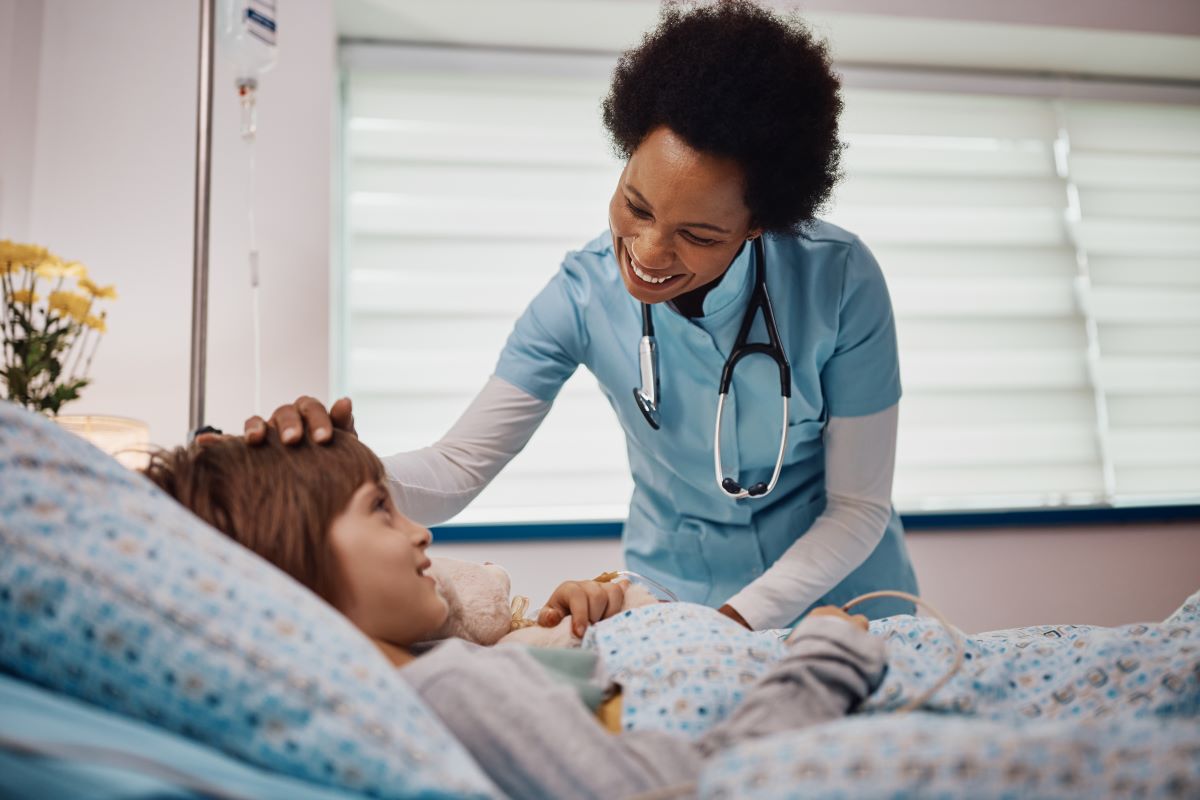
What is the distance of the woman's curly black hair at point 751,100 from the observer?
122cm

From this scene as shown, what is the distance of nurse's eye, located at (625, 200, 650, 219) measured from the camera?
127cm

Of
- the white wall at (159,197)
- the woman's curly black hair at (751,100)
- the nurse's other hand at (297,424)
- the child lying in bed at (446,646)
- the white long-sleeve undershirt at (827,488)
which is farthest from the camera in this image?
the white wall at (159,197)

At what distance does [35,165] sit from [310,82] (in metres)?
0.66

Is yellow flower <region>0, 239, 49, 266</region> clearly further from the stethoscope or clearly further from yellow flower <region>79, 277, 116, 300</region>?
the stethoscope

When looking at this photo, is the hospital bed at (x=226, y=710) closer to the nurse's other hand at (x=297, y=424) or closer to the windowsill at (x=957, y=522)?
the nurse's other hand at (x=297, y=424)

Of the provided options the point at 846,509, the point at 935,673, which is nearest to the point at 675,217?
the point at 846,509

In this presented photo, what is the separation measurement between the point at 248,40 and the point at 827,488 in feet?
4.72

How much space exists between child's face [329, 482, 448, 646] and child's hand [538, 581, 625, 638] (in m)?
0.18

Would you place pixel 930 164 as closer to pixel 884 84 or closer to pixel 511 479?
pixel 884 84

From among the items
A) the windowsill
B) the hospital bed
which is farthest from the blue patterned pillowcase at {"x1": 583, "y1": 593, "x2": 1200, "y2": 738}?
the windowsill

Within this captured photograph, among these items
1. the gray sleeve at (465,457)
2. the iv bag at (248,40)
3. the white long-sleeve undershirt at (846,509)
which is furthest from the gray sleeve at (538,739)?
the iv bag at (248,40)

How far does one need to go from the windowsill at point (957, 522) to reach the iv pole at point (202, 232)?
0.76 meters

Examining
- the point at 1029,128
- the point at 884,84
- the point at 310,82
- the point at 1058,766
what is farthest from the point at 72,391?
the point at 1029,128

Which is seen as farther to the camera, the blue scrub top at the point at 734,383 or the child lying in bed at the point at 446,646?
the blue scrub top at the point at 734,383
